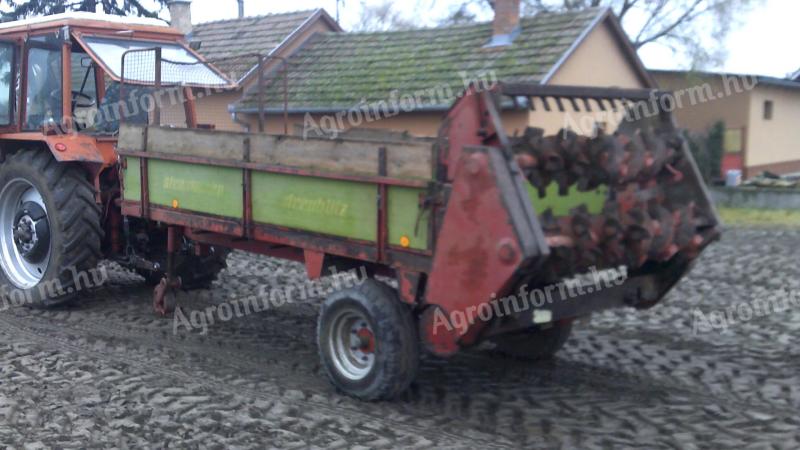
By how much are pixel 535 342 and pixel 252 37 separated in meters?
15.4

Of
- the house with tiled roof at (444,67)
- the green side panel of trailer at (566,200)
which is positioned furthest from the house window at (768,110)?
the green side panel of trailer at (566,200)

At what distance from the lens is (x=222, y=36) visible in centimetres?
2116

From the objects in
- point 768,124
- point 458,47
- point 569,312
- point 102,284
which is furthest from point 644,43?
point 569,312

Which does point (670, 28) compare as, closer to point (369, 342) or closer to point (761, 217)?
point (761, 217)

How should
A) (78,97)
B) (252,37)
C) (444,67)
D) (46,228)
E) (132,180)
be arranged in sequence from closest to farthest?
(132,180) → (46,228) → (78,97) → (444,67) → (252,37)

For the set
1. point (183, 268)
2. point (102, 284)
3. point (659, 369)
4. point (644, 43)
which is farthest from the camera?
point (644, 43)

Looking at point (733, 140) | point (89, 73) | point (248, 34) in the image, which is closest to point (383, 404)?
point (89, 73)

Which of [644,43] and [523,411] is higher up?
[644,43]

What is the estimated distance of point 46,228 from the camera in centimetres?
829

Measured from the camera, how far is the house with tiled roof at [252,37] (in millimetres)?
18484

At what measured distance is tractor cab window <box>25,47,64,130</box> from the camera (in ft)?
27.3

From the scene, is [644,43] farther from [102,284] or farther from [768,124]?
[102,284]

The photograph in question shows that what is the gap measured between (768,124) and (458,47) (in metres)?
10.7

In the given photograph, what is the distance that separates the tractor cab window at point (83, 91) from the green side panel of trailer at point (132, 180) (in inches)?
43.4
